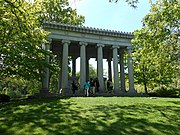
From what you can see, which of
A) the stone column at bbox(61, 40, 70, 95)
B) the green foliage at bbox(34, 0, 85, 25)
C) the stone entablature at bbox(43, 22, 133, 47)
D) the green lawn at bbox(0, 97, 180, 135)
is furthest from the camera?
the green foliage at bbox(34, 0, 85, 25)

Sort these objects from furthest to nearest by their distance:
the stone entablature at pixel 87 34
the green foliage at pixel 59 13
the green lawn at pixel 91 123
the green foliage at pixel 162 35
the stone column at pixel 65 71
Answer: the green foliage at pixel 59 13, the stone entablature at pixel 87 34, the stone column at pixel 65 71, the green foliage at pixel 162 35, the green lawn at pixel 91 123

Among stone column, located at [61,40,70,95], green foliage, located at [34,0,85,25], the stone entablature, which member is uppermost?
green foliage, located at [34,0,85,25]

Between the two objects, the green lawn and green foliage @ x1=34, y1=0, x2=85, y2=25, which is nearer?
the green lawn

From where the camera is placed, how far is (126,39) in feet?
108

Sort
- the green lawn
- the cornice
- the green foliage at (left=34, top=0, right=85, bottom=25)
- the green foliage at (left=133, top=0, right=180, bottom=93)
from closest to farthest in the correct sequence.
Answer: the green lawn
the green foliage at (left=133, top=0, right=180, bottom=93)
the cornice
the green foliage at (left=34, top=0, right=85, bottom=25)

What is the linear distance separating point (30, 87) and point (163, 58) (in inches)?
1558

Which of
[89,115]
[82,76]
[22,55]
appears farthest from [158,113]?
[82,76]

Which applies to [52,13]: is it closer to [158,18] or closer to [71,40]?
[71,40]

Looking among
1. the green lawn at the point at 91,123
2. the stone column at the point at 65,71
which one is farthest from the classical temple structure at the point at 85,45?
the green lawn at the point at 91,123

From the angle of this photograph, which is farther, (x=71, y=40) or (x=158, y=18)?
(x=71, y=40)

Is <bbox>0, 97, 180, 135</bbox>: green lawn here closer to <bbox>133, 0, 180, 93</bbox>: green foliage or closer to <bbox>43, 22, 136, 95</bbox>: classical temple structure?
<bbox>133, 0, 180, 93</bbox>: green foliage

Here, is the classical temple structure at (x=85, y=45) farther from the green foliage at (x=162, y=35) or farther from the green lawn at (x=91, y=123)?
the green lawn at (x=91, y=123)

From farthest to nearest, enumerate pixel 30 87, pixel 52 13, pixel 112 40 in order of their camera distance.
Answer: pixel 30 87
pixel 52 13
pixel 112 40

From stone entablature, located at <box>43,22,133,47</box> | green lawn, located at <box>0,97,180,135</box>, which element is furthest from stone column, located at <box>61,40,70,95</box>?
green lawn, located at <box>0,97,180,135</box>
